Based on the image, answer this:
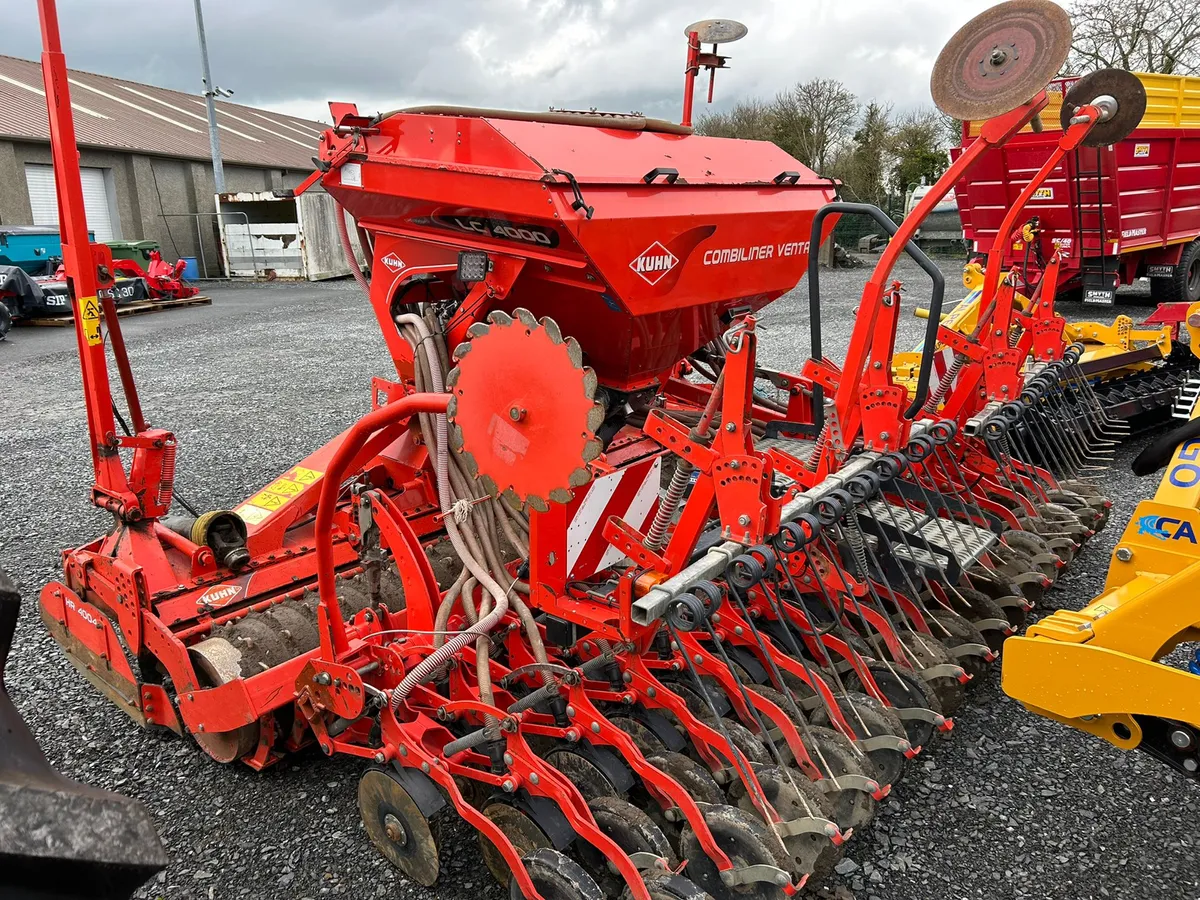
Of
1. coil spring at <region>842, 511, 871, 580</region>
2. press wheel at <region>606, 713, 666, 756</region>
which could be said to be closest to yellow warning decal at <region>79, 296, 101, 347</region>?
press wheel at <region>606, 713, 666, 756</region>

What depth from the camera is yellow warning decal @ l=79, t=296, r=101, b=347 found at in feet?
10.1

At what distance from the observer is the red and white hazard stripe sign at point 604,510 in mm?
2637

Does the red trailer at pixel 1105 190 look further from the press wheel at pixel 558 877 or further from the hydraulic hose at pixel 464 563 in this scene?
the press wheel at pixel 558 877

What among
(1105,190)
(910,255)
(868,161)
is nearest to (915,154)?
(868,161)

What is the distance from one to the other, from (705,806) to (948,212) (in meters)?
19.9

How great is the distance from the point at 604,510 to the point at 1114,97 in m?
3.32

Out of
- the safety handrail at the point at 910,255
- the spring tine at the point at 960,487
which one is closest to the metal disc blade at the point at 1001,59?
the safety handrail at the point at 910,255

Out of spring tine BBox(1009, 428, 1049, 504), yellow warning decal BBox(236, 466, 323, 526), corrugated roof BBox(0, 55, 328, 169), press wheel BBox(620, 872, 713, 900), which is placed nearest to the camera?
press wheel BBox(620, 872, 713, 900)

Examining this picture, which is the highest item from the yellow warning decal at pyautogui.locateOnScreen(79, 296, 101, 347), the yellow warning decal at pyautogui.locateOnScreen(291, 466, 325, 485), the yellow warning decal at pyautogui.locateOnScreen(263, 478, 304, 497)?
the yellow warning decal at pyautogui.locateOnScreen(79, 296, 101, 347)

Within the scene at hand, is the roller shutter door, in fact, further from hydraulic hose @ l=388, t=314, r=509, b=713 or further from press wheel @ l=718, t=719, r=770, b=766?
press wheel @ l=718, t=719, r=770, b=766

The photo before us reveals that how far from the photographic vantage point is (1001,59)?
9.56ft

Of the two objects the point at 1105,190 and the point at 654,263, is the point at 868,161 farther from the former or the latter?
the point at 654,263

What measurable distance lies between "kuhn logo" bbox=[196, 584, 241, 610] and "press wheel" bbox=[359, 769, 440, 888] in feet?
3.24

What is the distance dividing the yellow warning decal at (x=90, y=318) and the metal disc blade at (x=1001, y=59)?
3110mm
